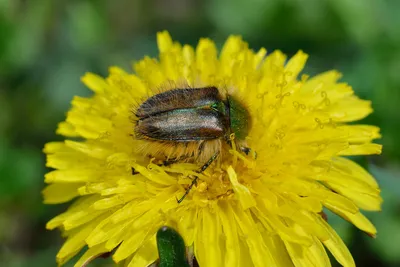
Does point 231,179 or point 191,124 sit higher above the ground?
point 191,124

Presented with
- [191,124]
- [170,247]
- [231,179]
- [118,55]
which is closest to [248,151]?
[231,179]

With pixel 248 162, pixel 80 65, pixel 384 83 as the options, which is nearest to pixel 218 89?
pixel 248 162

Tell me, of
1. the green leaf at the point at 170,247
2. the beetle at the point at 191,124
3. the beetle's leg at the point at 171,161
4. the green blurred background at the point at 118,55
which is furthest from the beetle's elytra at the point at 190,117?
the green blurred background at the point at 118,55

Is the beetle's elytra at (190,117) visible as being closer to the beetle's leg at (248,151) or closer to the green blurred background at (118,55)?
the beetle's leg at (248,151)

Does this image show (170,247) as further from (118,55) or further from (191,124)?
(118,55)

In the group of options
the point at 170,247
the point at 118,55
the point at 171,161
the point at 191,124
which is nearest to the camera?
the point at 170,247

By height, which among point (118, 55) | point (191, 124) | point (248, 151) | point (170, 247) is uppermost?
point (118, 55)

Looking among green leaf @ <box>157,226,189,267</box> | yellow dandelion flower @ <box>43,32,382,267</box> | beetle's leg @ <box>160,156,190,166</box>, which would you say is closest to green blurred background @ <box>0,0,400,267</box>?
yellow dandelion flower @ <box>43,32,382,267</box>
